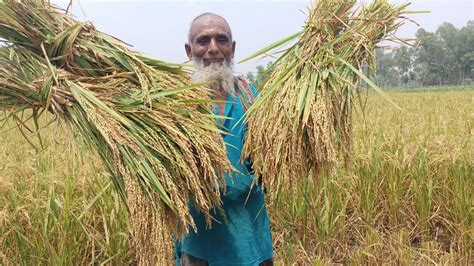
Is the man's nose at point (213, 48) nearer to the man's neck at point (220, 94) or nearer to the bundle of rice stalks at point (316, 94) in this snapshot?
the man's neck at point (220, 94)

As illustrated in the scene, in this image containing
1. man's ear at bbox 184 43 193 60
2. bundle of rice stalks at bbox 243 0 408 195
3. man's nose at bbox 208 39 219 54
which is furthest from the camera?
man's ear at bbox 184 43 193 60

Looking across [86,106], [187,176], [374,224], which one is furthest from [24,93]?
[374,224]

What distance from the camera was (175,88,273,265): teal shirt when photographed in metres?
1.76

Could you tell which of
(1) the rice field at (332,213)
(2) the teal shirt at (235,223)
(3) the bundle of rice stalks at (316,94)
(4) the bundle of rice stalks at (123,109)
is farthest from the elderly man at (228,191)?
(1) the rice field at (332,213)

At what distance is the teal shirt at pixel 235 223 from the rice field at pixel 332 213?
60cm

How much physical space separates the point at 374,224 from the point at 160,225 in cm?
219

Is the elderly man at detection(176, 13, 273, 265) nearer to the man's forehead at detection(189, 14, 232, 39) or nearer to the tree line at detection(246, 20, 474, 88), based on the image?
the man's forehead at detection(189, 14, 232, 39)

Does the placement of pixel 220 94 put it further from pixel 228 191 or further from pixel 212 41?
pixel 228 191

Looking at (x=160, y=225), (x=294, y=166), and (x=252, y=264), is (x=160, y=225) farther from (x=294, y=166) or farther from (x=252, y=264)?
(x=252, y=264)

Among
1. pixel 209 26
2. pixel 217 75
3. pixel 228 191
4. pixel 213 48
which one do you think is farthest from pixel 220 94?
pixel 228 191

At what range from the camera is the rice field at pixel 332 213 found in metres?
2.38

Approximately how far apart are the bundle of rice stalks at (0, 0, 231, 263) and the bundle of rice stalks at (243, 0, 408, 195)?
0.19 meters

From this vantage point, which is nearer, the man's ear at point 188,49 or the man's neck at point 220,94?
the man's neck at point 220,94

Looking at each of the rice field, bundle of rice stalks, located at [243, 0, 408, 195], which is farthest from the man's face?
the rice field
